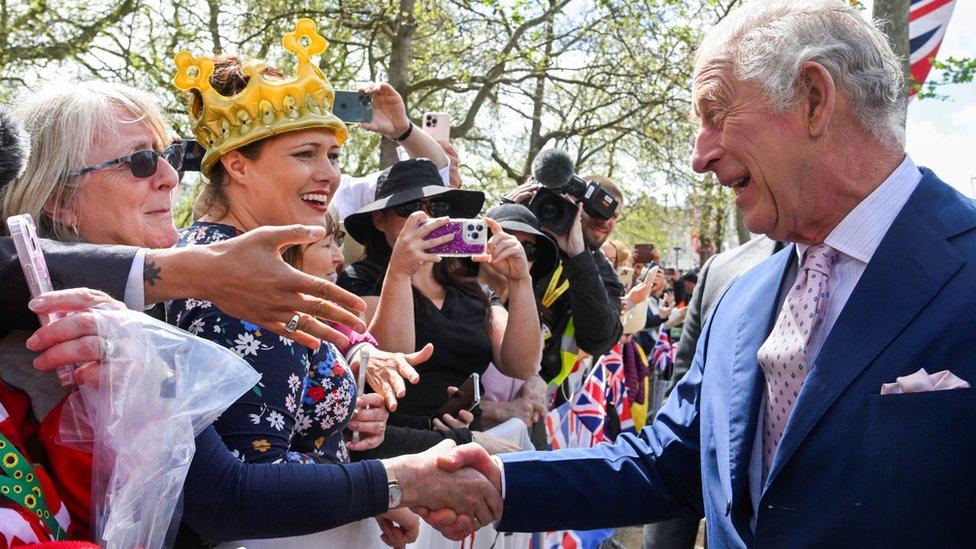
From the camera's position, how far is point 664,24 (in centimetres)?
1140

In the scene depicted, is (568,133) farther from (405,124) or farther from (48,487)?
(48,487)

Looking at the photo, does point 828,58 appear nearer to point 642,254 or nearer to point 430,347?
point 430,347

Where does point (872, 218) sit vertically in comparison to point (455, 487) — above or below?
above

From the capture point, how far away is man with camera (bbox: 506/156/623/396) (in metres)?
4.65

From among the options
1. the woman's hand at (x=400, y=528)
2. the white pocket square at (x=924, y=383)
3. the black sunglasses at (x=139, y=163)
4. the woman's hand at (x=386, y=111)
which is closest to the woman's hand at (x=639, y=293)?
the woman's hand at (x=386, y=111)

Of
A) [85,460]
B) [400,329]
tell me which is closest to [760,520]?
[85,460]

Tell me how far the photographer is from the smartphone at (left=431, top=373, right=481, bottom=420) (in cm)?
148

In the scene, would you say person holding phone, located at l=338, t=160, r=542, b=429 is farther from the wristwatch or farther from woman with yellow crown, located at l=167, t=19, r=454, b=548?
the wristwatch

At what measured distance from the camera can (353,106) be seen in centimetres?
393

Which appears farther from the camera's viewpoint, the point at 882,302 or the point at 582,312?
the point at 582,312

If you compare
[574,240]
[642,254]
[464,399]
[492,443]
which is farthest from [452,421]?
[642,254]

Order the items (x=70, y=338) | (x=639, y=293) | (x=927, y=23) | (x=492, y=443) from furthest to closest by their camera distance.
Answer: (x=639, y=293), (x=927, y=23), (x=492, y=443), (x=70, y=338)

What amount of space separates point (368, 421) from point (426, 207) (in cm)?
134

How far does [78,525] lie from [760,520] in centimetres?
145
